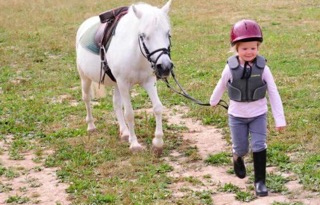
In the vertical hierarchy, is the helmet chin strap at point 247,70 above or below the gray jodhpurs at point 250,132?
above

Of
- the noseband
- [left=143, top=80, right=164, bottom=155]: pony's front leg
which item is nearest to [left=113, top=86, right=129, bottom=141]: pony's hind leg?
[left=143, top=80, right=164, bottom=155]: pony's front leg

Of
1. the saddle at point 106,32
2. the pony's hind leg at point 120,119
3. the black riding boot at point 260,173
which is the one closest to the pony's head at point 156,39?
the saddle at point 106,32

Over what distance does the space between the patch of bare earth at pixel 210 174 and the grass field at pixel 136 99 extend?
5.3 inches

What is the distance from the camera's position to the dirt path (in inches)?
201

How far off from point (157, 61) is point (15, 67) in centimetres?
801

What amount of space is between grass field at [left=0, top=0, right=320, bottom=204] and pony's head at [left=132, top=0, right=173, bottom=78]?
114 centimetres

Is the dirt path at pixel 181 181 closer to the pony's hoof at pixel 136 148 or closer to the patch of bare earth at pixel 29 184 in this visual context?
the patch of bare earth at pixel 29 184

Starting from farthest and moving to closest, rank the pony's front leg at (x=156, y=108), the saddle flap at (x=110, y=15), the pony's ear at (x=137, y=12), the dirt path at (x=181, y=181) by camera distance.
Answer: the saddle flap at (x=110, y=15)
the pony's front leg at (x=156, y=108)
the pony's ear at (x=137, y=12)
the dirt path at (x=181, y=181)

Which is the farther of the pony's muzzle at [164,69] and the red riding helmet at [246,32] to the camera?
the pony's muzzle at [164,69]

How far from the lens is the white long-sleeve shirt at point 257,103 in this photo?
486 centimetres

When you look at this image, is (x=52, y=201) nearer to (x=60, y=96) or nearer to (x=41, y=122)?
(x=41, y=122)

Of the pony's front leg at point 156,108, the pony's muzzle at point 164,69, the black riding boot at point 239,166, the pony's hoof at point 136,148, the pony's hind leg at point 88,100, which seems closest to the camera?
the black riding boot at point 239,166

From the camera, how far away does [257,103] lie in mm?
4996

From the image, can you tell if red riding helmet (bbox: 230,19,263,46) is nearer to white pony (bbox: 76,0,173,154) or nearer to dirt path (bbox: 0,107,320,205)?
white pony (bbox: 76,0,173,154)
